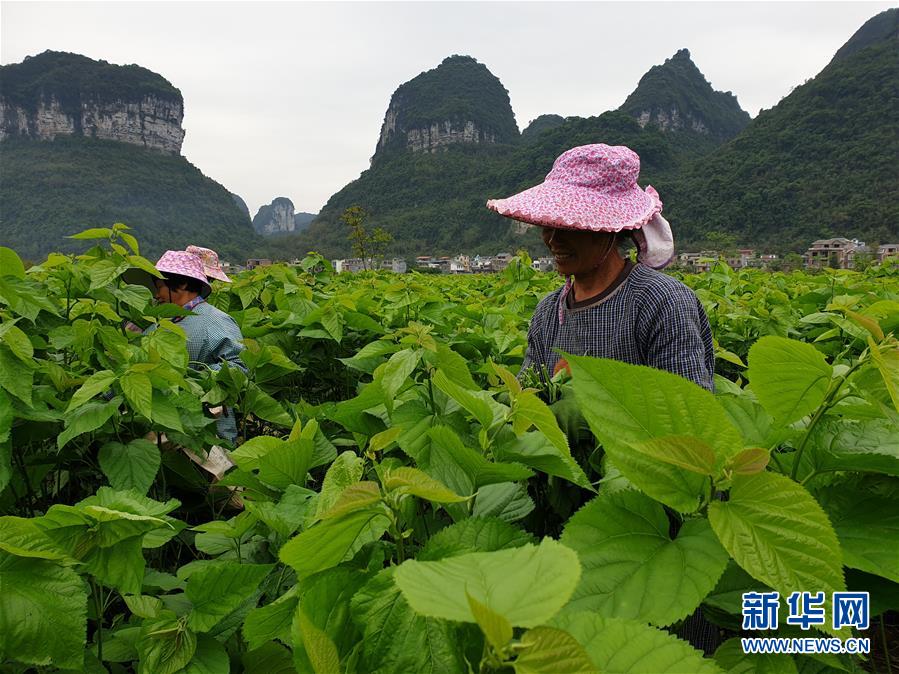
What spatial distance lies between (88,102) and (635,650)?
12515 cm

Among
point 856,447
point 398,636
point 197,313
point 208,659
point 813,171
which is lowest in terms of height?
point 208,659

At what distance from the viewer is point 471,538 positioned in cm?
66

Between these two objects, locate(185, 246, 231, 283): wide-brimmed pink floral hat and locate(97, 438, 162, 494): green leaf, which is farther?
locate(185, 246, 231, 283): wide-brimmed pink floral hat

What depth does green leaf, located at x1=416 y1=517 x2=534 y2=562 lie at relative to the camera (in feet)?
2.11

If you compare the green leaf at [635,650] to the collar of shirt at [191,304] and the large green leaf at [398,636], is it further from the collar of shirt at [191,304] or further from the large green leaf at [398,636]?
the collar of shirt at [191,304]

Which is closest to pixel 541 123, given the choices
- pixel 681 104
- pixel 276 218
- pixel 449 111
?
pixel 449 111

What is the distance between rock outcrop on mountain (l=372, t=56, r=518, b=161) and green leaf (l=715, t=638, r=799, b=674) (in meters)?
Result: 120

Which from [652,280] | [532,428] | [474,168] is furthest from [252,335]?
[474,168]

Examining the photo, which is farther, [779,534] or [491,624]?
[779,534]

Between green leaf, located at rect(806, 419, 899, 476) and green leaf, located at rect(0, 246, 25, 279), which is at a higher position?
green leaf, located at rect(0, 246, 25, 279)

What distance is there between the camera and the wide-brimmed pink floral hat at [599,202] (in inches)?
76.7

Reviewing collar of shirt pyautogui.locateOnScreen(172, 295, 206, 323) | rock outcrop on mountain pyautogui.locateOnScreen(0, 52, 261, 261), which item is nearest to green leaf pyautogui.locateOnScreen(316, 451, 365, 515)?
collar of shirt pyautogui.locateOnScreen(172, 295, 206, 323)

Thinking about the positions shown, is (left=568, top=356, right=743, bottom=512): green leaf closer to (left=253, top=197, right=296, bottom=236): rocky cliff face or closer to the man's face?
the man's face

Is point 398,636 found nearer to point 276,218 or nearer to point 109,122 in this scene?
point 109,122
